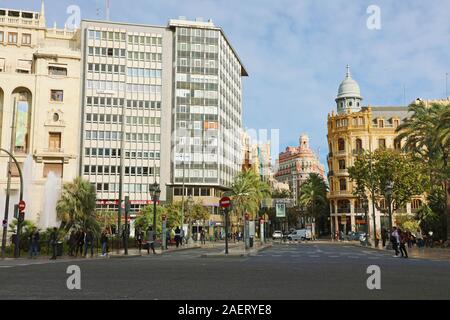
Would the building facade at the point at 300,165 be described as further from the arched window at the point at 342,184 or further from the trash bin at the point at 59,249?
the trash bin at the point at 59,249

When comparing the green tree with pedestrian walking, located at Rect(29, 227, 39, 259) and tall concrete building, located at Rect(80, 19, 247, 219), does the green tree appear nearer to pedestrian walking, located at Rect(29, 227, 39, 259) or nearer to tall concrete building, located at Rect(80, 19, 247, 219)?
pedestrian walking, located at Rect(29, 227, 39, 259)

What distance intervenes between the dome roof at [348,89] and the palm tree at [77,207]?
231 ft

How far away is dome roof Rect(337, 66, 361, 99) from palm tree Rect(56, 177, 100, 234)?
2778 inches

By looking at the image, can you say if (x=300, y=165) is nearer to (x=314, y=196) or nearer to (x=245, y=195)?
(x=314, y=196)

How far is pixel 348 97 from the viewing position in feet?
310

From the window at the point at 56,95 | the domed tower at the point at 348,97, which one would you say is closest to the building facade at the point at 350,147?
the domed tower at the point at 348,97

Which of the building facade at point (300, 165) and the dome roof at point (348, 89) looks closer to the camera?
the dome roof at point (348, 89)

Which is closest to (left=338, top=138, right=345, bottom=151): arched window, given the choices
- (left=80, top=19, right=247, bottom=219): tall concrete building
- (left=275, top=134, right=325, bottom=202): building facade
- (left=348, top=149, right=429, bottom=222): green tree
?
(left=80, top=19, right=247, bottom=219): tall concrete building

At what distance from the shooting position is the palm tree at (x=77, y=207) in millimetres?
33844

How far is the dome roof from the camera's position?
9444 cm

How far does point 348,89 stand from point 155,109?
3876cm

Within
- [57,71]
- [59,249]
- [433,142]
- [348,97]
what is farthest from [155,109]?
[59,249]

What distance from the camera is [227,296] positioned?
29.7 ft
